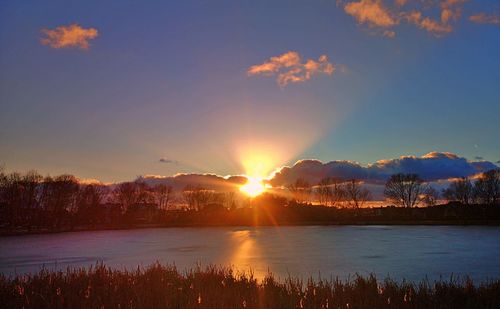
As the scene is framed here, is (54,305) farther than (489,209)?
No

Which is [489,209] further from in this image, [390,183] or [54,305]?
[54,305]

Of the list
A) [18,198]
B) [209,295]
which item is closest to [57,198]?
[18,198]

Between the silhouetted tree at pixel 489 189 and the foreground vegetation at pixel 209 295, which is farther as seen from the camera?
the silhouetted tree at pixel 489 189

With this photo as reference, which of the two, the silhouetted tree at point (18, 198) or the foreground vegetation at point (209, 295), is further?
the silhouetted tree at point (18, 198)

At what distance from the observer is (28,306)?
12805 millimetres

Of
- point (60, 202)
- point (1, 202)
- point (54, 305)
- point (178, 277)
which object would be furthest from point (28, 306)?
point (60, 202)

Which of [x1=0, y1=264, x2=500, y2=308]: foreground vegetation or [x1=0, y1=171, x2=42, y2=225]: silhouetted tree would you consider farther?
[x1=0, y1=171, x2=42, y2=225]: silhouetted tree

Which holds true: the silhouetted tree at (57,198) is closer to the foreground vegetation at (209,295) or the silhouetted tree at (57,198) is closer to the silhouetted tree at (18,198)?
the silhouetted tree at (18,198)

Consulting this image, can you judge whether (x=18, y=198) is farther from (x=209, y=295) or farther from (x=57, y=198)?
(x=209, y=295)

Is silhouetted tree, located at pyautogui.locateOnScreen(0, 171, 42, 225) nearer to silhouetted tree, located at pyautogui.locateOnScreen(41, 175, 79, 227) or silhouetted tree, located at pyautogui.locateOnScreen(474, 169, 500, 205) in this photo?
silhouetted tree, located at pyautogui.locateOnScreen(41, 175, 79, 227)

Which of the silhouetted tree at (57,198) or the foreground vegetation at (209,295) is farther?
the silhouetted tree at (57,198)

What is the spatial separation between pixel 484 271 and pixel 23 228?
117525 millimetres

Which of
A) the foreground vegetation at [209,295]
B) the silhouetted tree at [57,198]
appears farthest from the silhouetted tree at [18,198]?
the foreground vegetation at [209,295]

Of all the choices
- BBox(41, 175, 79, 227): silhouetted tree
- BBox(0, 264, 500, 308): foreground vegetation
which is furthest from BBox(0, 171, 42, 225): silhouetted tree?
BBox(0, 264, 500, 308): foreground vegetation
